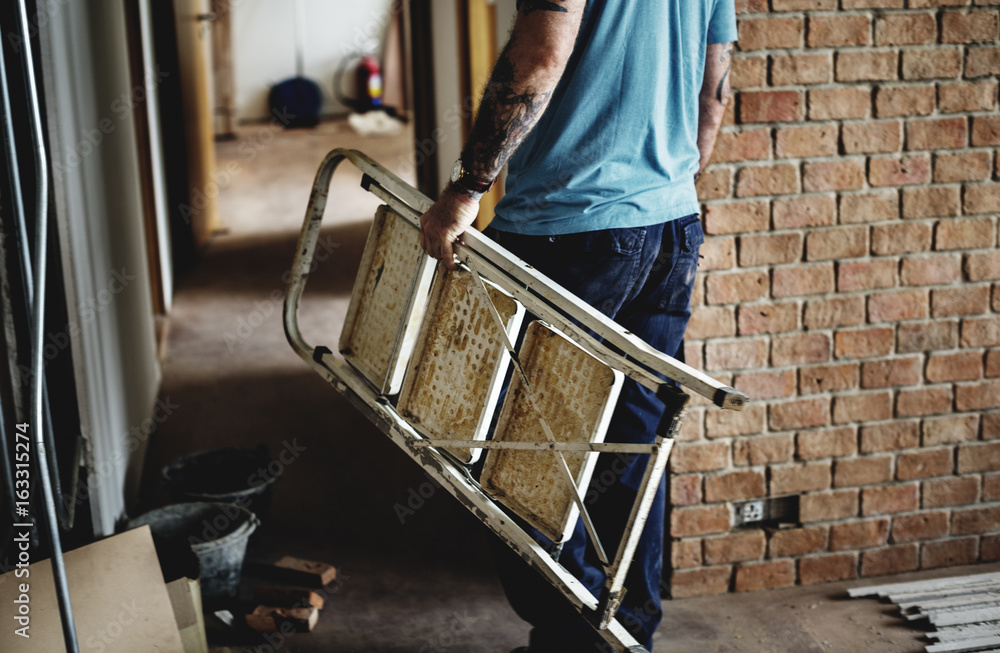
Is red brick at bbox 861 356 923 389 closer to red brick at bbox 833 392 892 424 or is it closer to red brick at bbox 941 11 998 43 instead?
red brick at bbox 833 392 892 424

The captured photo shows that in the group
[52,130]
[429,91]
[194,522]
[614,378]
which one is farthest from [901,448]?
[429,91]

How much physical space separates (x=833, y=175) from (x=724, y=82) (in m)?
0.44

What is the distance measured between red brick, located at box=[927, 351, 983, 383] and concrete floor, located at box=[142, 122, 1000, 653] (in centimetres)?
52

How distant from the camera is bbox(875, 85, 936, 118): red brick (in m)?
2.03

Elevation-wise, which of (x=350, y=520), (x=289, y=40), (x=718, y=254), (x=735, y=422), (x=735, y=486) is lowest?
(x=350, y=520)

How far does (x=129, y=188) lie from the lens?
9.96ft

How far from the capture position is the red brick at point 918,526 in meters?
2.25

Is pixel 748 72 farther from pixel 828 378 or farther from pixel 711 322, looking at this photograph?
pixel 828 378

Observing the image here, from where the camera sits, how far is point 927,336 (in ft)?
7.10

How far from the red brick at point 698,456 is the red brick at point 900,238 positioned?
607 mm

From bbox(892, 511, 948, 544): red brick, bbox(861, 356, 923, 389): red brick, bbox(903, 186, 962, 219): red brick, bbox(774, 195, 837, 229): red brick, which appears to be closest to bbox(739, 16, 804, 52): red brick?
bbox(774, 195, 837, 229): red brick

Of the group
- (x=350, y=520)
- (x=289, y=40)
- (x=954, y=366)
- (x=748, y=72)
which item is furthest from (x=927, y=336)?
(x=289, y=40)

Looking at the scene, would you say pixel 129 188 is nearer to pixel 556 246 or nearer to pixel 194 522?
pixel 194 522

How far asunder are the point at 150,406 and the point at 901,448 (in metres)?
2.58
